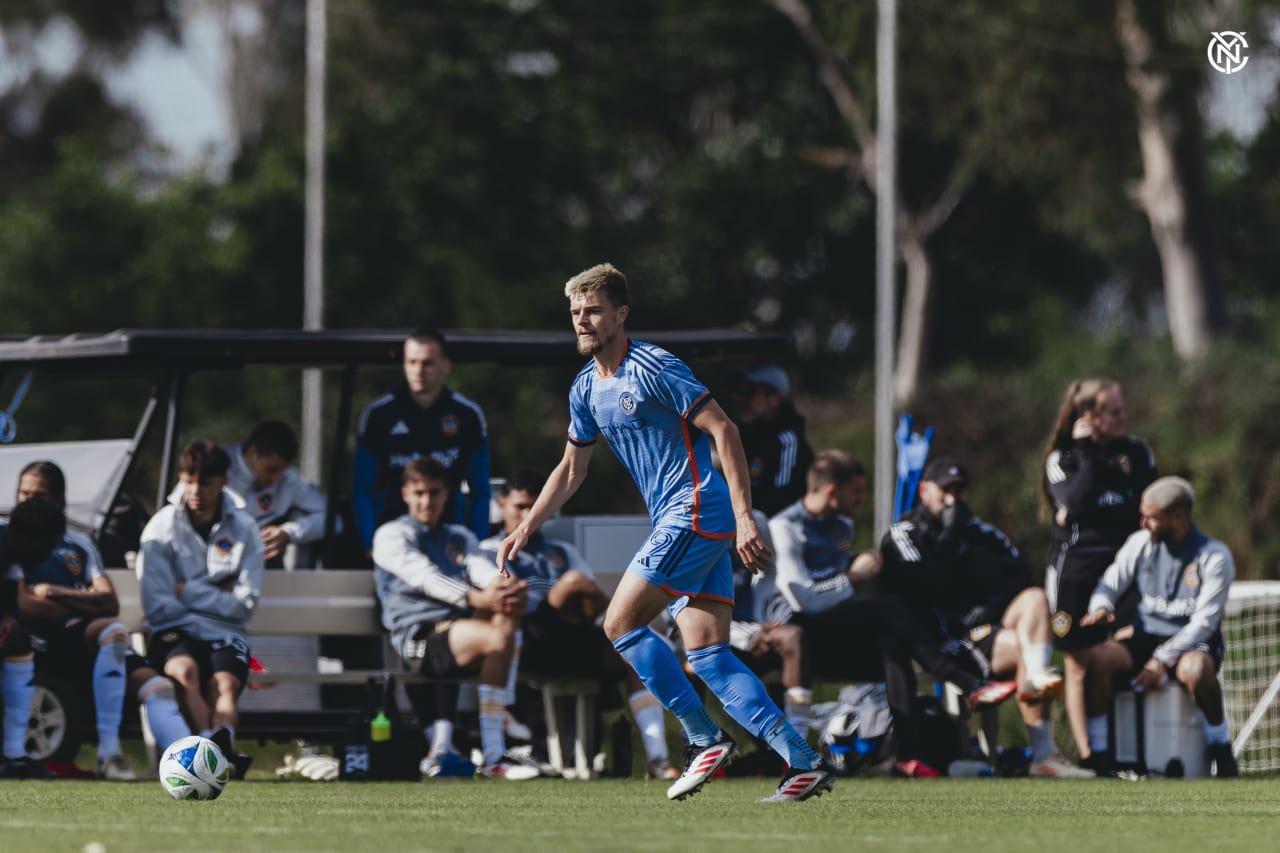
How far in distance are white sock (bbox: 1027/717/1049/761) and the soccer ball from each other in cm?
475

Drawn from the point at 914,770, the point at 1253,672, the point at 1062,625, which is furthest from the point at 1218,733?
the point at 1253,672

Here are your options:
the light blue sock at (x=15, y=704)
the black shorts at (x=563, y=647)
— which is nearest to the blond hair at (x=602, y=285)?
the black shorts at (x=563, y=647)

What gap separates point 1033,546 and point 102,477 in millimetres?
18476

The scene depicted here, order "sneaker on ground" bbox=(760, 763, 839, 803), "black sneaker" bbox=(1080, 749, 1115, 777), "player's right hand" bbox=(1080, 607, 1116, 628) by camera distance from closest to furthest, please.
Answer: "sneaker on ground" bbox=(760, 763, 839, 803)
"black sneaker" bbox=(1080, 749, 1115, 777)
"player's right hand" bbox=(1080, 607, 1116, 628)

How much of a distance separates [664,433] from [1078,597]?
4520 millimetres

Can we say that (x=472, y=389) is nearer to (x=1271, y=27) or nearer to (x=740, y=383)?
(x=740, y=383)

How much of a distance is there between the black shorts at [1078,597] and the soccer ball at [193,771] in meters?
4.95

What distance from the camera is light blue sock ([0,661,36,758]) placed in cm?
1143

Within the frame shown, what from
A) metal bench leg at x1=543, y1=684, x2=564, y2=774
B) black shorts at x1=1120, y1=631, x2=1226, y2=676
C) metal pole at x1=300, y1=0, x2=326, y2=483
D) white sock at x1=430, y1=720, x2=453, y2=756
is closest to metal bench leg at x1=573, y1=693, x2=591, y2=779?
metal bench leg at x1=543, y1=684, x2=564, y2=774

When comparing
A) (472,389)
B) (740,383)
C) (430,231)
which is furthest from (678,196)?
(740,383)

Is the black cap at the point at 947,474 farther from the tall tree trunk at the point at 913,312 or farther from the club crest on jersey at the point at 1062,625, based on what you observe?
the tall tree trunk at the point at 913,312

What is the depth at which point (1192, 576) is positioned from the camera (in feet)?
41.7

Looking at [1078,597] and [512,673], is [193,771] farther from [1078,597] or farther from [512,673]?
[1078,597]

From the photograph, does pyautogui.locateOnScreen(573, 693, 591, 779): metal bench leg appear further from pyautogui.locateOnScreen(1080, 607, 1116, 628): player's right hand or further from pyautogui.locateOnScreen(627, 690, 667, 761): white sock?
pyautogui.locateOnScreen(1080, 607, 1116, 628): player's right hand
